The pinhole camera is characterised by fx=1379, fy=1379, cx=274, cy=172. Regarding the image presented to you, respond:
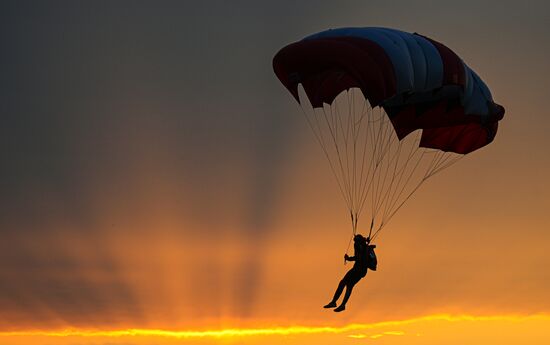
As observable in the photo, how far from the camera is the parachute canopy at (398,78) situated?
54062 millimetres

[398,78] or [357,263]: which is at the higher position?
[398,78]

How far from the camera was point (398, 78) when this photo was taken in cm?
5366

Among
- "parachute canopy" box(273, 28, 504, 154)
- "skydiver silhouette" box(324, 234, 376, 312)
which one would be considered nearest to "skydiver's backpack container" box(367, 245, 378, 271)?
"skydiver silhouette" box(324, 234, 376, 312)

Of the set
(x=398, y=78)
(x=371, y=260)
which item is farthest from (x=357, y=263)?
(x=398, y=78)

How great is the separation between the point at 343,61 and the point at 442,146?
23.4 ft

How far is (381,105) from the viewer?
2149 inches

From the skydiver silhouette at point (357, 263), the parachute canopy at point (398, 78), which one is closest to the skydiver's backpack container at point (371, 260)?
the skydiver silhouette at point (357, 263)

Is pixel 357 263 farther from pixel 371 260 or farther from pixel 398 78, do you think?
pixel 398 78

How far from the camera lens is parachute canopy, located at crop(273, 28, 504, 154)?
2128 inches

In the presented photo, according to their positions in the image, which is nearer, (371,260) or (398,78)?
(371,260)

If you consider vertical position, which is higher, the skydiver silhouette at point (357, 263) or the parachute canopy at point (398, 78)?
the parachute canopy at point (398, 78)

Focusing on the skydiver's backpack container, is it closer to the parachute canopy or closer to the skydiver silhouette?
the skydiver silhouette

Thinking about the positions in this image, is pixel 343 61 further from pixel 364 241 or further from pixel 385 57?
pixel 364 241

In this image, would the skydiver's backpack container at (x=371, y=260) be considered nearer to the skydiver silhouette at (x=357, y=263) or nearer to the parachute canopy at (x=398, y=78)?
the skydiver silhouette at (x=357, y=263)
